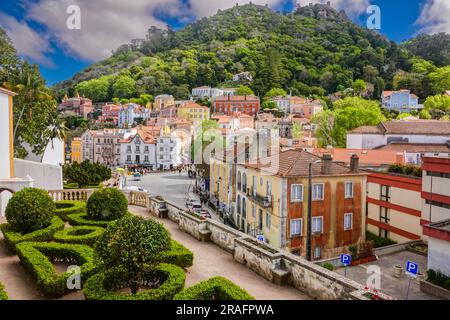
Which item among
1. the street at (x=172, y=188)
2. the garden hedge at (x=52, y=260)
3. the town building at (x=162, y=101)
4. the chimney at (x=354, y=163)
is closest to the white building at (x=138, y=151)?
the street at (x=172, y=188)

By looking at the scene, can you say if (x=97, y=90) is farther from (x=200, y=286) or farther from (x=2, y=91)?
(x=200, y=286)

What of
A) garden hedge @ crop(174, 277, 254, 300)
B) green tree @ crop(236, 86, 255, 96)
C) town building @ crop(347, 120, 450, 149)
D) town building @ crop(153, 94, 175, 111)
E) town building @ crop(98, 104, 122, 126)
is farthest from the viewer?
green tree @ crop(236, 86, 255, 96)

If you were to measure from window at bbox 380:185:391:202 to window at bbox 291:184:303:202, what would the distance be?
8.57 metres

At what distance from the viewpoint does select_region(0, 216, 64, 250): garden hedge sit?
500 inches

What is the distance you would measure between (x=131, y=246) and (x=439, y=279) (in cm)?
1595

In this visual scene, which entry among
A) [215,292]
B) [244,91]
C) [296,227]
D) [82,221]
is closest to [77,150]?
[244,91]

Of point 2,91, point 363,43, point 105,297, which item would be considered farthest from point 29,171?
point 363,43

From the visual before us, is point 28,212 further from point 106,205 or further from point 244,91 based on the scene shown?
point 244,91

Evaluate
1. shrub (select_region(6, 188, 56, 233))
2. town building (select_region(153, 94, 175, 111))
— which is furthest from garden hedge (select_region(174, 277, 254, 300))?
town building (select_region(153, 94, 175, 111))

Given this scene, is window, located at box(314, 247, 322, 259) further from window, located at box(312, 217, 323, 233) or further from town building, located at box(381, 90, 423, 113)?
town building, located at box(381, 90, 423, 113)

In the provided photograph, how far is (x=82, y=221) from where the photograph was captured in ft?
51.2

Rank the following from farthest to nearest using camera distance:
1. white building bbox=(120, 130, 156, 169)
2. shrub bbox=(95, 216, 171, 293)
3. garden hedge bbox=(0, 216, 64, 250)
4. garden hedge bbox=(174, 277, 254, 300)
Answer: white building bbox=(120, 130, 156, 169) < garden hedge bbox=(0, 216, 64, 250) < shrub bbox=(95, 216, 171, 293) < garden hedge bbox=(174, 277, 254, 300)

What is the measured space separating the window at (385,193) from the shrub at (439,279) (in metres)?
11.4
